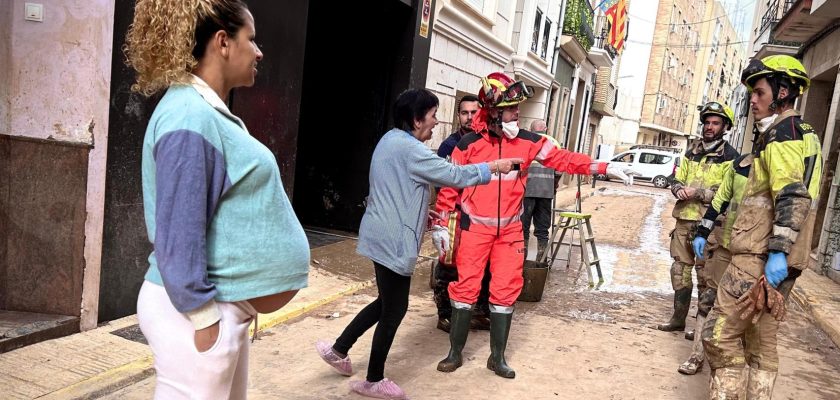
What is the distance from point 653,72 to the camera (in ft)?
143

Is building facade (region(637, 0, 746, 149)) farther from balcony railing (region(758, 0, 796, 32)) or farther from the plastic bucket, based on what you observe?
the plastic bucket

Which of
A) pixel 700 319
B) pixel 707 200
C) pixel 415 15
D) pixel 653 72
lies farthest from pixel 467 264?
pixel 653 72

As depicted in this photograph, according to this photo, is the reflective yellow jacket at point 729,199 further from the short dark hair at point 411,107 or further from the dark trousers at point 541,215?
the dark trousers at point 541,215

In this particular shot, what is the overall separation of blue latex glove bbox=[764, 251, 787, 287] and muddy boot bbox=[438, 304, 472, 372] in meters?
1.74

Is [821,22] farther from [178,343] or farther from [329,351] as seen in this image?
[178,343]

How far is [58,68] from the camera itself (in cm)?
375

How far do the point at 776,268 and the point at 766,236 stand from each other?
0.68 ft

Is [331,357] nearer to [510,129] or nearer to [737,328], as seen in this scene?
[510,129]

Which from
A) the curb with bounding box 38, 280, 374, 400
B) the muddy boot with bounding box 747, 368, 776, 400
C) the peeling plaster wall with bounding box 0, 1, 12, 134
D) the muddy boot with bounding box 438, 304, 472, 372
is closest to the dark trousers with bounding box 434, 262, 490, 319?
the muddy boot with bounding box 438, 304, 472, 372

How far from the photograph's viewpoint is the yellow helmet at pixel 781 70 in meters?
3.13

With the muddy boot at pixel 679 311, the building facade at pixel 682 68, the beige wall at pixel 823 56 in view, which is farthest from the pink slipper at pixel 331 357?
the building facade at pixel 682 68

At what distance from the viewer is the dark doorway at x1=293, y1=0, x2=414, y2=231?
8102 millimetres

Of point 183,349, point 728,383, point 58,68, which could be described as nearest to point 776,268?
point 728,383

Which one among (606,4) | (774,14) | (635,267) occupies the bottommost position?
(635,267)
